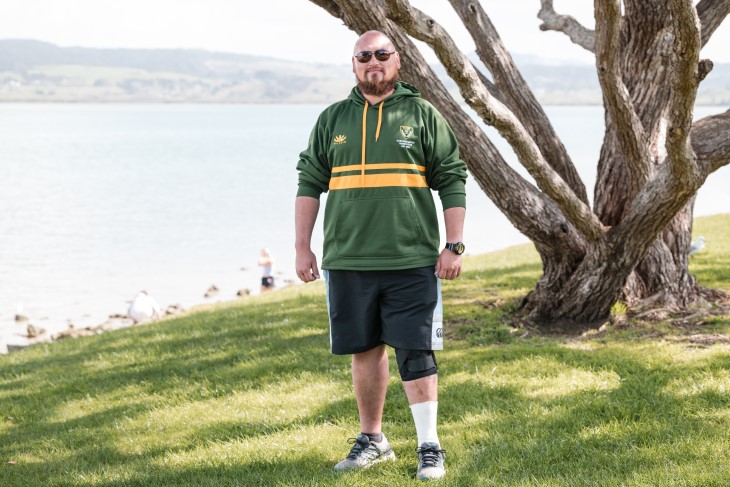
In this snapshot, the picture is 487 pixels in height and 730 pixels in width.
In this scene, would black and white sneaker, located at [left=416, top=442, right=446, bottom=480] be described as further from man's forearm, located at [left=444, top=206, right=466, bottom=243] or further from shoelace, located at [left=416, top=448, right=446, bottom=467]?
man's forearm, located at [left=444, top=206, right=466, bottom=243]

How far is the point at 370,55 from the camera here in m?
3.98

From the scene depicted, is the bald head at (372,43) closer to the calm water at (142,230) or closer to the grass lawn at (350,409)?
the grass lawn at (350,409)

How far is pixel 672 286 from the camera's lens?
739 cm

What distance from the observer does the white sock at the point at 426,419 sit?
4.09m

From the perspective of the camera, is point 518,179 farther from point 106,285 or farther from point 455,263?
point 106,285

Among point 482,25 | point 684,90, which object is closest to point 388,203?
point 684,90

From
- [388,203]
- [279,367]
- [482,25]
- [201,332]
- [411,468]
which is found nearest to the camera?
[388,203]

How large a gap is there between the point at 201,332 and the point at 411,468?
15.3 ft

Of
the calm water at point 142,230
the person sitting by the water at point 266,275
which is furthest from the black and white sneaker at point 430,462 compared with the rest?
the calm water at point 142,230

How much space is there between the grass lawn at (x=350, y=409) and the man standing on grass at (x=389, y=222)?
0.66 m

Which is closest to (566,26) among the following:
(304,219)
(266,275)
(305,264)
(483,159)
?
(483,159)

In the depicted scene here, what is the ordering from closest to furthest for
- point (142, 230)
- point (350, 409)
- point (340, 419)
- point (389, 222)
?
point (389, 222) → point (340, 419) → point (350, 409) → point (142, 230)

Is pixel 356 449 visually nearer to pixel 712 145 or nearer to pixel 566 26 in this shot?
pixel 712 145

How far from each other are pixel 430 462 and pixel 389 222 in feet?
3.79
